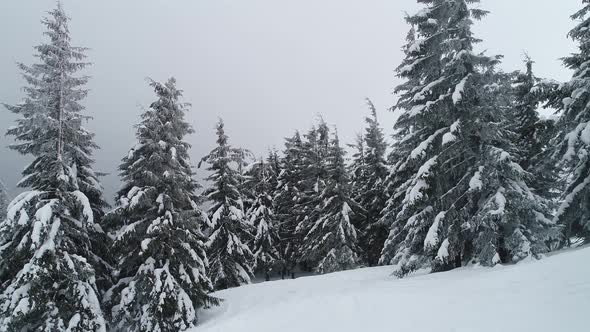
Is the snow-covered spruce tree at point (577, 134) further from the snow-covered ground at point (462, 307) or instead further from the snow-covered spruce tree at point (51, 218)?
the snow-covered spruce tree at point (51, 218)

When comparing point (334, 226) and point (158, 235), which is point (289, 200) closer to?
point (334, 226)

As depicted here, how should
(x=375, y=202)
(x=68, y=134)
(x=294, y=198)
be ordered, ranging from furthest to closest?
1. (x=294, y=198)
2. (x=375, y=202)
3. (x=68, y=134)

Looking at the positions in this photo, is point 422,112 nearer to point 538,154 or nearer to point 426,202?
point 426,202

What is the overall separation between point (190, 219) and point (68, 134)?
6517mm

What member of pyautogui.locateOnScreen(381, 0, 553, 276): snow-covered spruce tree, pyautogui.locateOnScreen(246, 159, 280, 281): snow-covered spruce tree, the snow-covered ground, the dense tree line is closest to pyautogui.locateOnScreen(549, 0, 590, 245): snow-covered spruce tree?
the dense tree line

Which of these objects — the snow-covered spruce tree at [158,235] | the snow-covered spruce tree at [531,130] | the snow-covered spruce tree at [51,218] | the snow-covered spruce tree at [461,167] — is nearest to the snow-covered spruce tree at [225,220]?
the snow-covered spruce tree at [158,235]

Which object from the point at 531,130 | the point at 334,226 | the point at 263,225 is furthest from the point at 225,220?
the point at 531,130

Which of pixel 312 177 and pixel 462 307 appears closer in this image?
pixel 462 307

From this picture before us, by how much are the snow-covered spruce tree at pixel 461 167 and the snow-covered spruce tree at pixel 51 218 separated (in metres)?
13.2

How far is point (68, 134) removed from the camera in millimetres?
16297

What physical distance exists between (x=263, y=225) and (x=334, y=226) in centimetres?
655

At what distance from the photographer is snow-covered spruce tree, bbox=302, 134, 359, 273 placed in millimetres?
27953

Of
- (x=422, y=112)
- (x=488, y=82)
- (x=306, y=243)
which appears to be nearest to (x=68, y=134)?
(x=422, y=112)

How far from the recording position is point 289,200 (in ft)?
118
